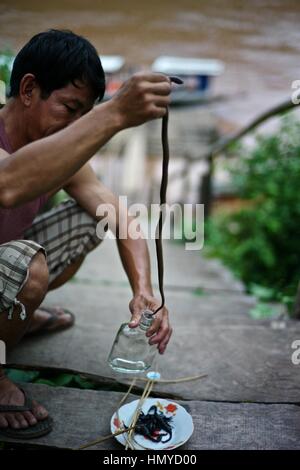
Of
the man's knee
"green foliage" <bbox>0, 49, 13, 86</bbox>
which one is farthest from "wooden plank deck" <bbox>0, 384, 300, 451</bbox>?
"green foliage" <bbox>0, 49, 13, 86</bbox>

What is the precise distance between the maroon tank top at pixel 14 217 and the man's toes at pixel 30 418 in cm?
68

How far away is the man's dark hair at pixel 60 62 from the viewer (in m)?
1.73

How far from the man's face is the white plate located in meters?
1.08

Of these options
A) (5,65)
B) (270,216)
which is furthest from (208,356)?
(270,216)

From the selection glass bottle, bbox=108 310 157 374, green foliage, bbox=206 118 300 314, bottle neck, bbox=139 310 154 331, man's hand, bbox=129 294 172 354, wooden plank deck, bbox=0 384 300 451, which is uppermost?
bottle neck, bbox=139 310 154 331

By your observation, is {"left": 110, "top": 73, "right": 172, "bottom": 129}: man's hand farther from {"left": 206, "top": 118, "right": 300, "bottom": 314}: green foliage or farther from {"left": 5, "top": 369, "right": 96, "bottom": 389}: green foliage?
{"left": 206, "top": 118, "right": 300, "bottom": 314}: green foliage

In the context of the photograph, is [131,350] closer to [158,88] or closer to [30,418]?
[30,418]

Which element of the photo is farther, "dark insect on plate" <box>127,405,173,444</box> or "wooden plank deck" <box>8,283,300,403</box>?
"wooden plank deck" <box>8,283,300,403</box>

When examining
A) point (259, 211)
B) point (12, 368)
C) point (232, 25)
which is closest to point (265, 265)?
point (259, 211)

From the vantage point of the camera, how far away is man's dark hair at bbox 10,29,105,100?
5.69 feet

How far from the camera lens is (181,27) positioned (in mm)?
5504

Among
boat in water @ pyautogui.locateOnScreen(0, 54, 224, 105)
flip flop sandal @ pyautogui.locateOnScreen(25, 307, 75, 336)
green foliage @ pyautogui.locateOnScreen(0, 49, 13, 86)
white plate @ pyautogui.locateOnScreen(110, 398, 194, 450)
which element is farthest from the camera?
boat in water @ pyautogui.locateOnScreen(0, 54, 224, 105)

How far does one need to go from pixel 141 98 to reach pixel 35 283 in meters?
0.74

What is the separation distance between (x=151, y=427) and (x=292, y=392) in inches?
25.5
